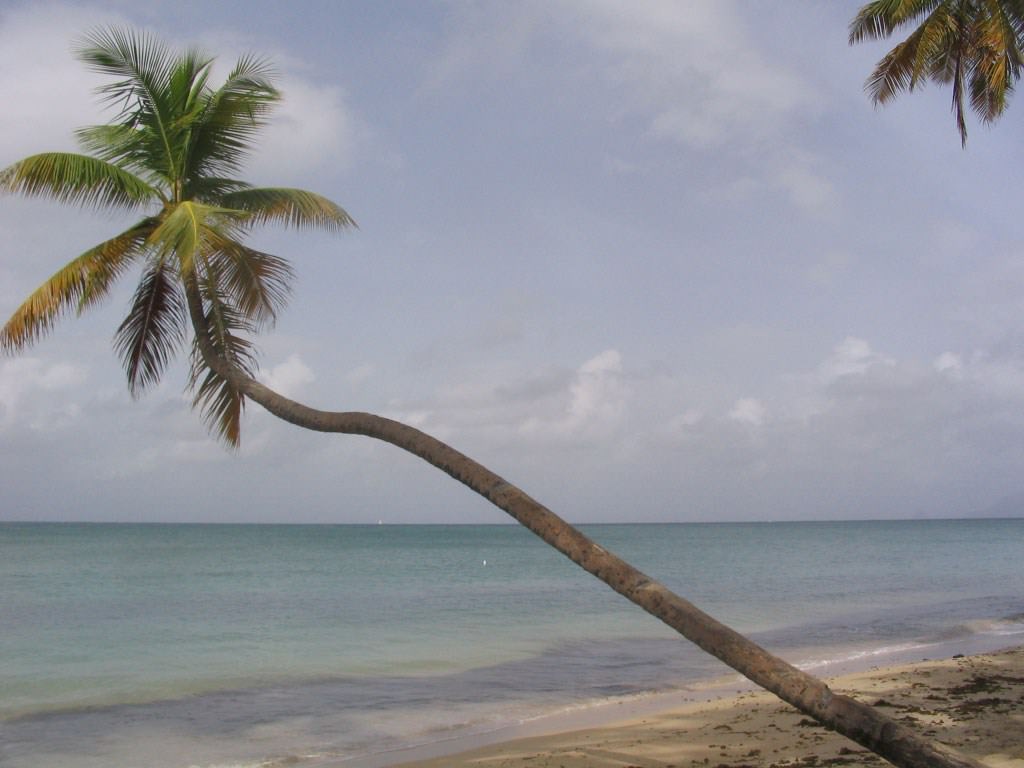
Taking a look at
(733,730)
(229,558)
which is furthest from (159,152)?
(229,558)

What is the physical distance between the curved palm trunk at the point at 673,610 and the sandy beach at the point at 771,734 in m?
4.10

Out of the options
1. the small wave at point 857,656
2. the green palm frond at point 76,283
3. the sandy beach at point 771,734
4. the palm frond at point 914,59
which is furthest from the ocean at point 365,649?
the palm frond at point 914,59

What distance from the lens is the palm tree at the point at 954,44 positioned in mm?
10797

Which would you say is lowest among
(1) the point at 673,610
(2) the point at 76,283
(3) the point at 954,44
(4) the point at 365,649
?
(4) the point at 365,649

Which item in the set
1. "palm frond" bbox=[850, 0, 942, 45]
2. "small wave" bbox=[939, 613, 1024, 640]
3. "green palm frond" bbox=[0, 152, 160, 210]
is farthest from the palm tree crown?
"small wave" bbox=[939, 613, 1024, 640]

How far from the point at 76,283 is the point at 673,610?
22.0ft

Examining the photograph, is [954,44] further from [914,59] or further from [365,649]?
[365,649]

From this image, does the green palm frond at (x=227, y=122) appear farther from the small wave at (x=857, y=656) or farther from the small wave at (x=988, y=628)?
the small wave at (x=988, y=628)

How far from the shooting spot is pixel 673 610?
4801 millimetres

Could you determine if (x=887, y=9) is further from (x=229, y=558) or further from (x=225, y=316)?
(x=229, y=558)

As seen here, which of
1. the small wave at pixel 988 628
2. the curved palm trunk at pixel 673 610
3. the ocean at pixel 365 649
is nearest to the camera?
the curved palm trunk at pixel 673 610

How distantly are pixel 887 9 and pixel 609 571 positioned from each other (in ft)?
32.7

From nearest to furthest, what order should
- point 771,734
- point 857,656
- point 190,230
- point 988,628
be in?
point 190,230, point 771,734, point 857,656, point 988,628

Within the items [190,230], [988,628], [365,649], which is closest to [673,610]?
[190,230]
